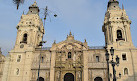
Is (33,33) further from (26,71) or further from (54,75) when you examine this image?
(54,75)

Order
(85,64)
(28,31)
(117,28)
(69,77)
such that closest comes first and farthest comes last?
(85,64) < (69,77) < (117,28) < (28,31)

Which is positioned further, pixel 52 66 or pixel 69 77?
pixel 69 77

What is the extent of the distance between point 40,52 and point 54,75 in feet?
22.6

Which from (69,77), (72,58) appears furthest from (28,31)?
(69,77)

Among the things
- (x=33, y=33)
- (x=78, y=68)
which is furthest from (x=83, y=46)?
(x=33, y=33)

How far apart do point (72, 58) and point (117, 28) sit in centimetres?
1391

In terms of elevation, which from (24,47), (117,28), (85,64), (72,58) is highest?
(117,28)

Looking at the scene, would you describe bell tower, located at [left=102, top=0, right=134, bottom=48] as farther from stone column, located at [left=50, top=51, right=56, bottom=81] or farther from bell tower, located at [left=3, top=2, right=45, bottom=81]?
bell tower, located at [left=3, top=2, right=45, bottom=81]

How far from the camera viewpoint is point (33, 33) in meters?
39.9

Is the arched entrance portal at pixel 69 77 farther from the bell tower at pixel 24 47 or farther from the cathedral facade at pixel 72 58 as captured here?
the bell tower at pixel 24 47

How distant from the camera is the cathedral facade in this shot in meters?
33.6

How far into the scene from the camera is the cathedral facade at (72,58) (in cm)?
3359

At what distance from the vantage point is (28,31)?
40.3m

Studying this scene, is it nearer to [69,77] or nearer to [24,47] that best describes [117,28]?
[69,77]
